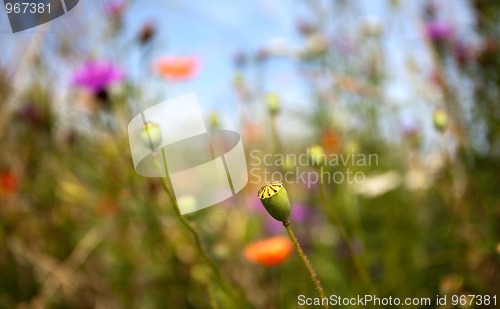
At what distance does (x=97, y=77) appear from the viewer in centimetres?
Answer: 76

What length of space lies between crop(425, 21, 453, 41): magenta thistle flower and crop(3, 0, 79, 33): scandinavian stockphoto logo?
74cm

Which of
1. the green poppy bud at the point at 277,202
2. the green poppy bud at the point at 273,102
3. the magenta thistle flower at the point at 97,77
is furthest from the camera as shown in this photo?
the magenta thistle flower at the point at 97,77

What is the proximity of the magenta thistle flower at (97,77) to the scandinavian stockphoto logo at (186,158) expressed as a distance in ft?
0.70

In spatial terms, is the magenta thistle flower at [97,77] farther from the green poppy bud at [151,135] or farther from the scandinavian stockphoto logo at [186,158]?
the green poppy bud at [151,135]

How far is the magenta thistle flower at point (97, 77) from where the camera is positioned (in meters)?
0.75

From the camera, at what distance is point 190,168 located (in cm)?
57

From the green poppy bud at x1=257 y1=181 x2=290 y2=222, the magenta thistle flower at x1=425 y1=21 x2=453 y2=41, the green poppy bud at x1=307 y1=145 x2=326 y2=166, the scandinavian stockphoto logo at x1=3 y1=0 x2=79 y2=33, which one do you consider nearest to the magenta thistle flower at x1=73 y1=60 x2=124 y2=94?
the scandinavian stockphoto logo at x1=3 y1=0 x2=79 y2=33

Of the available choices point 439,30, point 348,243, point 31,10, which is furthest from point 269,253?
point 439,30

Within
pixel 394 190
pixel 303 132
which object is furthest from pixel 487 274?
pixel 303 132

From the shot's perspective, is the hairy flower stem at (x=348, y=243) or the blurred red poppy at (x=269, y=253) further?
the blurred red poppy at (x=269, y=253)

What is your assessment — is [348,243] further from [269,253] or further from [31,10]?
[31,10]

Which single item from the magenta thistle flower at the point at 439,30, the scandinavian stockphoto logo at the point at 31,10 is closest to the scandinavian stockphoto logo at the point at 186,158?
the scandinavian stockphoto logo at the point at 31,10

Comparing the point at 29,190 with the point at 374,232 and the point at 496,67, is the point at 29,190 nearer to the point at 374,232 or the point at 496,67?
the point at 374,232

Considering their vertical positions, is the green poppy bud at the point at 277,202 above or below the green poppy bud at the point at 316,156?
above
